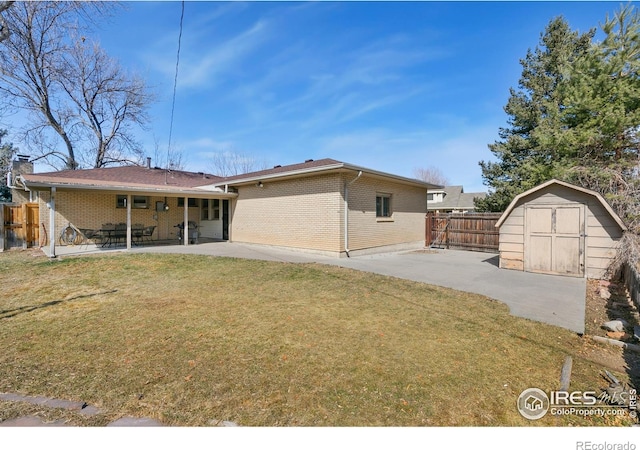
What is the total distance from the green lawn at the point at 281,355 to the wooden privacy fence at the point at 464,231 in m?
8.71

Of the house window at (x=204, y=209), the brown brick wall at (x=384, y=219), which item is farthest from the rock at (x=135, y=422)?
the house window at (x=204, y=209)

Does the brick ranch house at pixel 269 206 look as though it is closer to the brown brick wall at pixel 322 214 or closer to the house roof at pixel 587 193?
the brown brick wall at pixel 322 214

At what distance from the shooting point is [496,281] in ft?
24.2

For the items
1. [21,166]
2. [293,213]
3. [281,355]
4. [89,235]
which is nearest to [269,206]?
[293,213]

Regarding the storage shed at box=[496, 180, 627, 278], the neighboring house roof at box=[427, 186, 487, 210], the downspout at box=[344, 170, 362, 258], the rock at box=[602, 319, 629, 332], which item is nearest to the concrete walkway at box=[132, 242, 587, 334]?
the rock at box=[602, 319, 629, 332]

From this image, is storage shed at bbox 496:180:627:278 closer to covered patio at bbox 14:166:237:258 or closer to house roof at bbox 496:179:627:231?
house roof at bbox 496:179:627:231

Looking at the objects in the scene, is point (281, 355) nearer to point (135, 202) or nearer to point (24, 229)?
point (135, 202)

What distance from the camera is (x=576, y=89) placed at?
11.3 metres

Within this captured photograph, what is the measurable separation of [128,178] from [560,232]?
18.6 m

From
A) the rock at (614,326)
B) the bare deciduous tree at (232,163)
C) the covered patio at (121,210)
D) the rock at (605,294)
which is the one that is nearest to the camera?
the rock at (614,326)

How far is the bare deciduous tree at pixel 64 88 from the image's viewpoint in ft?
57.6

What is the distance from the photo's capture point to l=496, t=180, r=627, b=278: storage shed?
24.8 feet

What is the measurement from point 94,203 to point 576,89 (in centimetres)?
2027

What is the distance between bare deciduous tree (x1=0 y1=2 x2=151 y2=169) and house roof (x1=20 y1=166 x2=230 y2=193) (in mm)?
6780
